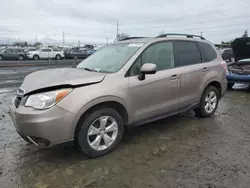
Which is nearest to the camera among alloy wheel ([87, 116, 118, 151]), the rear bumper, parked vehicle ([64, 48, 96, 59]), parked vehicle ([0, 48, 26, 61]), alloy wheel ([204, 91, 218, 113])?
alloy wheel ([87, 116, 118, 151])

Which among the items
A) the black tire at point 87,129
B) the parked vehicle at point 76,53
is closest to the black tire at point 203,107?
the black tire at point 87,129

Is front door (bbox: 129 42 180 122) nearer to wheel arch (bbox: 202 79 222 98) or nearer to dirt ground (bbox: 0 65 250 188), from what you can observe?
dirt ground (bbox: 0 65 250 188)

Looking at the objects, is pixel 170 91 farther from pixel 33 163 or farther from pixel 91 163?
pixel 33 163

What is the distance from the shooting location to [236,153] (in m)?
3.51

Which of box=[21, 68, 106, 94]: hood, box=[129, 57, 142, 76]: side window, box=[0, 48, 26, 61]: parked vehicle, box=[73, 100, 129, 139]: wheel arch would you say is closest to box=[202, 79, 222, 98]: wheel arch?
box=[129, 57, 142, 76]: side window

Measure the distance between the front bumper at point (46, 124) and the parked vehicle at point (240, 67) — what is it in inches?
284

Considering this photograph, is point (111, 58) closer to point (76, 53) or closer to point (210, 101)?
point (210, 101)

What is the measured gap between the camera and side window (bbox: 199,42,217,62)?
4949 millimetres

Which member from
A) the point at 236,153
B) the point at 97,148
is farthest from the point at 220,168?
the point at 97,148

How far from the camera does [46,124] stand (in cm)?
286

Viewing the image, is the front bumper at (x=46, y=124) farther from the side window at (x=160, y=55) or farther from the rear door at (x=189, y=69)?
the rear door at (x=189, y=69)

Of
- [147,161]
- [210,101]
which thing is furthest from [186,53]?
[147,161]

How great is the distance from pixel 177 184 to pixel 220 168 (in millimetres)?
751

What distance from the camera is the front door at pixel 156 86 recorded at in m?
3.64
